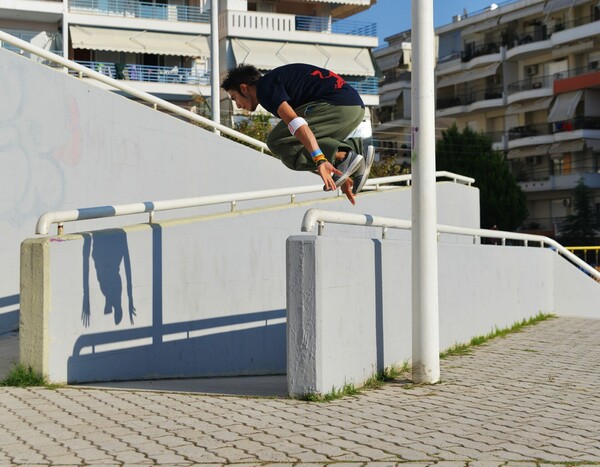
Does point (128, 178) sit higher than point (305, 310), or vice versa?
point (128, 178)

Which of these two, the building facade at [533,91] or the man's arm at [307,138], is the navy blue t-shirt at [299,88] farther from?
the building facade at [533,91]

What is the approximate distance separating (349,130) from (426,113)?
4.06 feet

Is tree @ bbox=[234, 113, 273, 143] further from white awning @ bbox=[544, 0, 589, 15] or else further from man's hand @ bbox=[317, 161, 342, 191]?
white awning @ bbox=[544, 0, 589, 15]

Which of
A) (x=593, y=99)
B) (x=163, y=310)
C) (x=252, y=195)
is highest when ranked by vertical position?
(x=593, y=99)

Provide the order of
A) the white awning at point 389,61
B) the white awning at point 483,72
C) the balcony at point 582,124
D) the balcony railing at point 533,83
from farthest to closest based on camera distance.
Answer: the white awning at point 389,61 → the white awning at point 483,72 → the balcony railing at point 533,83 → the balcony at point 582,124

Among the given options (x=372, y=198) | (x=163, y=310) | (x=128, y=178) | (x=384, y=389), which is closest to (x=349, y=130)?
(x=384, y=389)

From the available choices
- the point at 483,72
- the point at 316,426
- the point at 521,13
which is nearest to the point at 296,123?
the point at 316,426

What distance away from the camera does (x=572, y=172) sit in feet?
199

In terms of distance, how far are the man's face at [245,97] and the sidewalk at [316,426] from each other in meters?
2.33

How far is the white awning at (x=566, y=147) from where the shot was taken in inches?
2341

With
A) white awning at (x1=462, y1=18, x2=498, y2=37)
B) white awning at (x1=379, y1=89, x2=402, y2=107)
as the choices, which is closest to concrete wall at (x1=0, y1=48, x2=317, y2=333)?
white awning at (x1=462, y1=18, x2=498, y2=37)

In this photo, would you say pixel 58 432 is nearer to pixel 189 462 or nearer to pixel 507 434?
pixel 189 462

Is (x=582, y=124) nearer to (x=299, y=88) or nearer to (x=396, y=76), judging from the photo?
(x=396, y=76)

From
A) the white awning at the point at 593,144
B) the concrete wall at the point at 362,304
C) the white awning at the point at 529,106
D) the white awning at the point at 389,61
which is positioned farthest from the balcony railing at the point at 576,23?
the concrete wall at the point at 362,304
